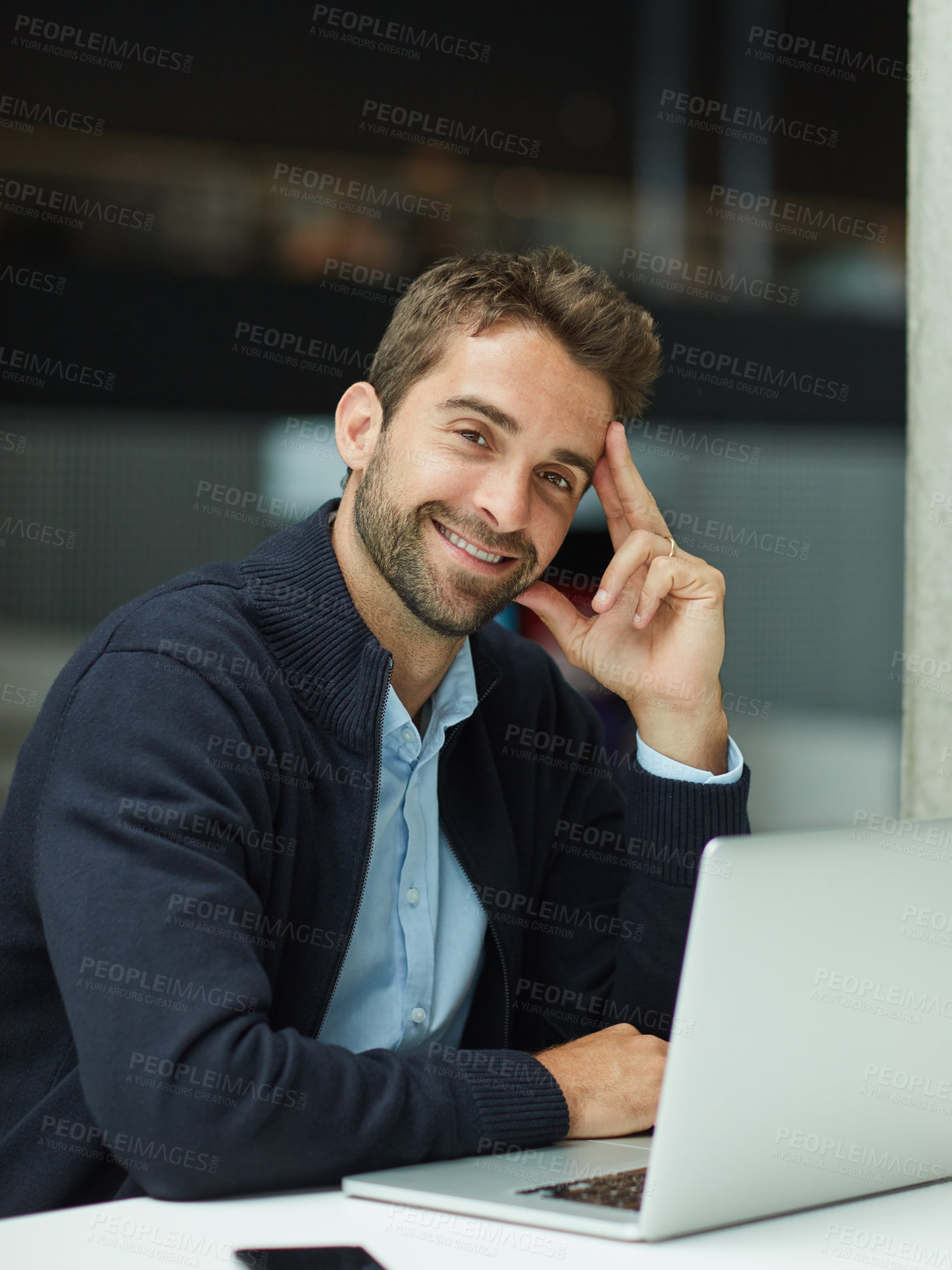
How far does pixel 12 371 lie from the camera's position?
298 centimetres

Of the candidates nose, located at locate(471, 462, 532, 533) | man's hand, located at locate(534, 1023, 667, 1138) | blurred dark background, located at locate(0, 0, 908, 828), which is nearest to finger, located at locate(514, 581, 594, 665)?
nose, located at locate(471, 462, 532, 533)

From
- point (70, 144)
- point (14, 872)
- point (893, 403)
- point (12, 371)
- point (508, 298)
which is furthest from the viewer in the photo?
point (70, 144)

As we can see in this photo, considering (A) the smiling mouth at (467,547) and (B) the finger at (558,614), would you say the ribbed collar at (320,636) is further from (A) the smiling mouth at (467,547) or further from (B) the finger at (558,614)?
(B) the finger at (558,614)

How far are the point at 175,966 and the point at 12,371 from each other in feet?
7.88

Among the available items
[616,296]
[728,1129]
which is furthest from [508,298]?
[728,1129]

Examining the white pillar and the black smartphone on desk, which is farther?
the white pillar

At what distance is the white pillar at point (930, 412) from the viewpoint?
5.09ft

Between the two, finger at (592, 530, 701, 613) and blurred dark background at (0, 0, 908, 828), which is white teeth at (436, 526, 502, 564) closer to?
finger at (592, 530, 701, 613)

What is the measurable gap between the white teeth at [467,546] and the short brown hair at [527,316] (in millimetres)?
179

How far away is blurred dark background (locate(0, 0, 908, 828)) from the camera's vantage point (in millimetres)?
3055

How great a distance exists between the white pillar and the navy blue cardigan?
329 mm

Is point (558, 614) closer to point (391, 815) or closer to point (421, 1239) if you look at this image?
point (391, 815)

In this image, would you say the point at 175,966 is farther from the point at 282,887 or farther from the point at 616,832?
the point at 616,832

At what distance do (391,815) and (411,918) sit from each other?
112mm
